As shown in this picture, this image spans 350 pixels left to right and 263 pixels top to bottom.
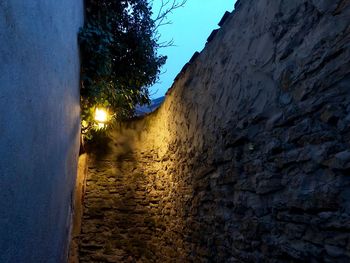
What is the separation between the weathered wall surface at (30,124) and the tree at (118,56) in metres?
1.64

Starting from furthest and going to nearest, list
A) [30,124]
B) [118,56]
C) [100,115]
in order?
[118,56] < [100,115] < [30,124]

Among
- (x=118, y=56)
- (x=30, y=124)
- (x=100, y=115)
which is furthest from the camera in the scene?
(x=118, y=56)

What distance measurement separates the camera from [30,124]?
4.78ft

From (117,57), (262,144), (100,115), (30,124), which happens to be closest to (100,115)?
(100,115)

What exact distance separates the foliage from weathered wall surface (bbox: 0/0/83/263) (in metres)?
1.61

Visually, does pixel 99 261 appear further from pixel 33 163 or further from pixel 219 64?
pixel 33 163

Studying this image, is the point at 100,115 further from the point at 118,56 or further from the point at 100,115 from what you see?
the point at 118,56

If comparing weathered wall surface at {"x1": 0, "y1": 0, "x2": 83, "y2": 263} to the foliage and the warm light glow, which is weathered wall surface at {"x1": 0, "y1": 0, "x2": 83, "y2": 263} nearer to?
the foliage

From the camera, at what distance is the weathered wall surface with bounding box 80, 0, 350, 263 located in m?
1.55

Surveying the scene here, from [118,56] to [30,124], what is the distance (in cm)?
380

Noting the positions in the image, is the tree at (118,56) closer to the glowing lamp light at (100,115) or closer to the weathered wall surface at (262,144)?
the glowing lamp light at (100,115)

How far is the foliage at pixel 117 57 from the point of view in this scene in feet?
12.9

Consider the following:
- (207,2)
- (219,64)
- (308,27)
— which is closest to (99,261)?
(219,64)

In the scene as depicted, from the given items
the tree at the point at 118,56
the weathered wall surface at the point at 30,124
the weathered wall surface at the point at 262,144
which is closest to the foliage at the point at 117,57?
the tree at the point at 118,56
